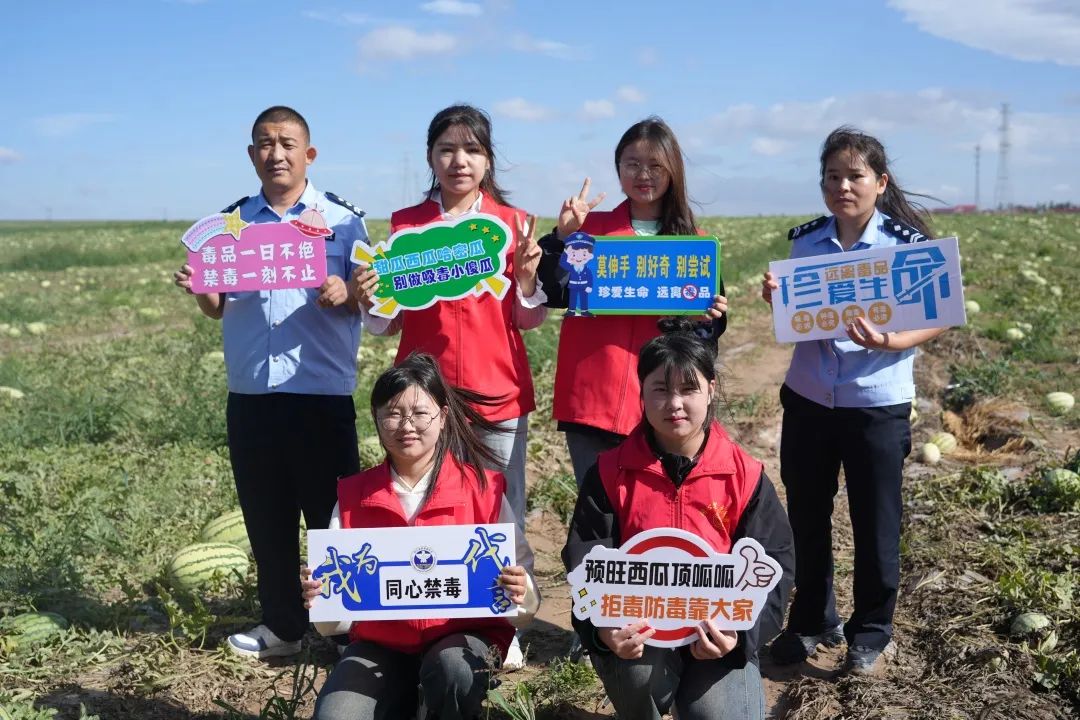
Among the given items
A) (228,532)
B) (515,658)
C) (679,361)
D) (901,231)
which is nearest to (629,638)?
(679,361)

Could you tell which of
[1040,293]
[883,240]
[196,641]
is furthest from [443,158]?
[1040,293]

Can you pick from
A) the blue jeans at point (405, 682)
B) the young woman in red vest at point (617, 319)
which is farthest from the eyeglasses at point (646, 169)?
the blue jeans at point (405, 682)

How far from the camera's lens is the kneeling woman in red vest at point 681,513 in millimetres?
2715

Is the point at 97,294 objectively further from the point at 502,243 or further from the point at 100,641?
the point at 502,243

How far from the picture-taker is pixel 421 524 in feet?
9.66

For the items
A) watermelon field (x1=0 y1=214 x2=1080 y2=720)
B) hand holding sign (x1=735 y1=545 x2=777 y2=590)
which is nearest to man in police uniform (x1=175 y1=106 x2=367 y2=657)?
watermelon field (x1=0 y1=214 x2=1080 y2=720)

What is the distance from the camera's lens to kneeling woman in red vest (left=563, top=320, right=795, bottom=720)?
2.71 m

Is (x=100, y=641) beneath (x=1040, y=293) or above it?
beneath

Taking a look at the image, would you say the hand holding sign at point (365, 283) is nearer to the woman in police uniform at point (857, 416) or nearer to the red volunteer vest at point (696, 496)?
the red volunteer vest at point (696, 496)

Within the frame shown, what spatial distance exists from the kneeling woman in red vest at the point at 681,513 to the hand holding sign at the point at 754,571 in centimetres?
11

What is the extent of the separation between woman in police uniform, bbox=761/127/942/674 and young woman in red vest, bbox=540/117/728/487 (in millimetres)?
451

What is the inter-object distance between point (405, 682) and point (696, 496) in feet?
3.45

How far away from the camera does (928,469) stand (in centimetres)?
595

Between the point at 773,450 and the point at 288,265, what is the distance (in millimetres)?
4229
